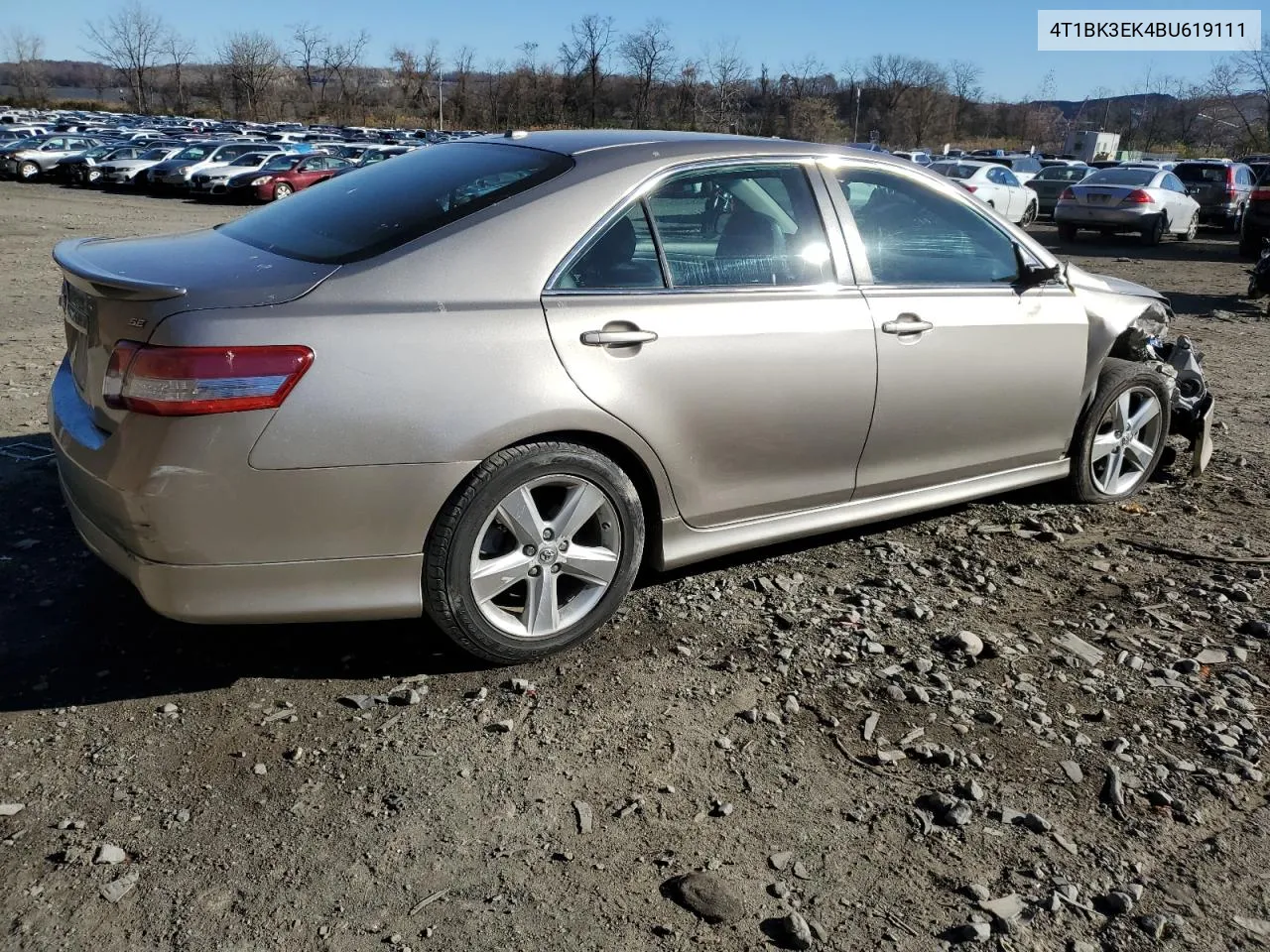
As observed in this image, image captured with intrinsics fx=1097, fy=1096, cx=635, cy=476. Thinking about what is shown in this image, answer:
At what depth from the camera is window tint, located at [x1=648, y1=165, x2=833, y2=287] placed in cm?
365

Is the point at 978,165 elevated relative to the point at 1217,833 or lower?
elevated

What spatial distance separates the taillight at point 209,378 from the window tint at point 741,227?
1329 mm

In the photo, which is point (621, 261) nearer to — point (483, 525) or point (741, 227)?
point (741, 227)

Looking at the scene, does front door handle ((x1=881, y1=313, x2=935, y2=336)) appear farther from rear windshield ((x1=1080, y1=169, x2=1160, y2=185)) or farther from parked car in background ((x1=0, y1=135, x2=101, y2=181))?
parked car in background ((x1=0, y1=135, x2=101, y2=181))

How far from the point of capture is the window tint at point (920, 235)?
13.5 ft

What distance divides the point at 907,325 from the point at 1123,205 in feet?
59.6

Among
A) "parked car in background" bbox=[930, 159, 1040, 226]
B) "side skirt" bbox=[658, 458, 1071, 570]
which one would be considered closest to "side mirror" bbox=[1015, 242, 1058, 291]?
"side skirt" bbox=[658, 458, 1071, 570]

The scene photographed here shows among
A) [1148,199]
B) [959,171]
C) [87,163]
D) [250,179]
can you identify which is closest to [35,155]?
[87,163]

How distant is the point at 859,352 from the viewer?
392 cm

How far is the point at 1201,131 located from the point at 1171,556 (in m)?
90.5

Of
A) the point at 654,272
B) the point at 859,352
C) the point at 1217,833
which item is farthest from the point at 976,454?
the point at 1217,833

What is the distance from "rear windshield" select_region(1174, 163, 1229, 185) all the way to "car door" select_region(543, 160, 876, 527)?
935 inches

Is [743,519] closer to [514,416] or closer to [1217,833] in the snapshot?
[514,416]

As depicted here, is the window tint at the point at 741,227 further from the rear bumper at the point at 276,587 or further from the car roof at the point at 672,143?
the rear bumper at the point at 276,587
